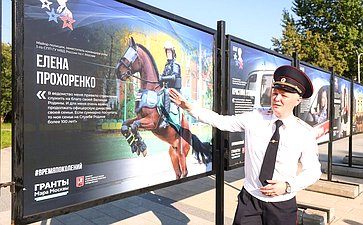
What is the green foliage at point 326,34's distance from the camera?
32.3m

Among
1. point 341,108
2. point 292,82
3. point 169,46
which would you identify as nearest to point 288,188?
point 292,82

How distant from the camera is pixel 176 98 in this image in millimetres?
2998

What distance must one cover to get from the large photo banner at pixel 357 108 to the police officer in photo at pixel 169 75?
741 centimetres

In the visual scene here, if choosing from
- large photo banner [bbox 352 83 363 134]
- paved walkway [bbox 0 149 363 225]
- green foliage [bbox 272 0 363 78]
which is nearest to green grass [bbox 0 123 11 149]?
paved walkway [bbox 0 149 363 225]

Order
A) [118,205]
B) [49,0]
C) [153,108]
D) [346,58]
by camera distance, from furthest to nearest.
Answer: [346,58], [118,205], [153,108], [49,0]

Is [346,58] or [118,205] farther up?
[346,58]

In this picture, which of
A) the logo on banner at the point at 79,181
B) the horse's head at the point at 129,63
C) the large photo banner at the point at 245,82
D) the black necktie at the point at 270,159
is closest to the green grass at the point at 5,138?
the large photo banner at the point at 245,82

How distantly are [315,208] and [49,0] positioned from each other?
14.9 feet

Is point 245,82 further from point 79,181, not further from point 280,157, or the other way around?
point 79,181

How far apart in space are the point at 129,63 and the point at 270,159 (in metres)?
1.22

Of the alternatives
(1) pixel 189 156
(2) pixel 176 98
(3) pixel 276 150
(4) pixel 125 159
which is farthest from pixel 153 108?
(3) pixel 276 150

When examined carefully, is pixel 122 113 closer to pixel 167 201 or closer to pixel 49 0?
pixel 49 0

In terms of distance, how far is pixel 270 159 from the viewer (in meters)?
2.64

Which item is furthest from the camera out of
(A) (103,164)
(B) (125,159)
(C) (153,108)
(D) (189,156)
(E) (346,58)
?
(E) (346,58)
